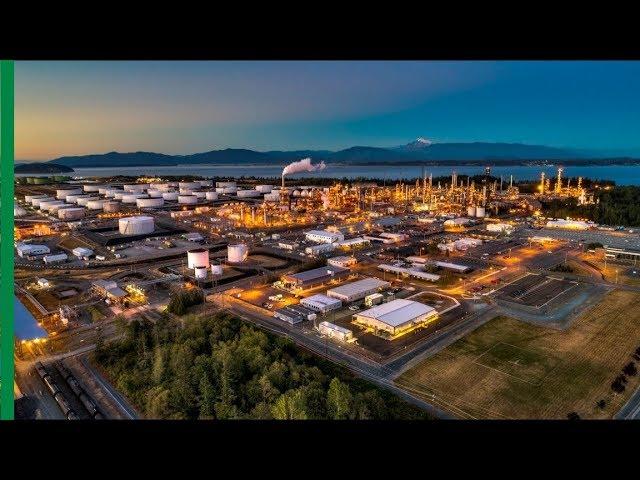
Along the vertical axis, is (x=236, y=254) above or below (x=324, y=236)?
below

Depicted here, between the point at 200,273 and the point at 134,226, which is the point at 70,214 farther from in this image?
the point at 200,273

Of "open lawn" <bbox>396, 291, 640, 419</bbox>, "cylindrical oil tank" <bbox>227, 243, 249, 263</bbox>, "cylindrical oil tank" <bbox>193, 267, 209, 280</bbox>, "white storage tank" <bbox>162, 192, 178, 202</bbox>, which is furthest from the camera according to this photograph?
"white storage tank" <bbox>162, 192, 178, 202</bbox>

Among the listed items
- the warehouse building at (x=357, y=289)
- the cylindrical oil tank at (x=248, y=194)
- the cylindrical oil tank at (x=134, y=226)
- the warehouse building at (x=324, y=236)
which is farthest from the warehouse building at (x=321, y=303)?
the cylindrical oil tank at (x=248, y=194)

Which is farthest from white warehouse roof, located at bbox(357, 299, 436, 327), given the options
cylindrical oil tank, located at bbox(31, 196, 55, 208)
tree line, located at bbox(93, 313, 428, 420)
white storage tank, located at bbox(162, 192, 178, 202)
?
cylindrical oil tank, located at bbox(31, 196, 55, 208)

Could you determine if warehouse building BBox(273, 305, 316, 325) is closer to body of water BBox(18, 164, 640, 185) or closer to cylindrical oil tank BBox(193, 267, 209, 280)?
cylindrical oil tank BBox(193, 267, 209, 280)

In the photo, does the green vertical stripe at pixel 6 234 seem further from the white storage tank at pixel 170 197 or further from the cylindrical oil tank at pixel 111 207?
the white storage tank at pixel 170 197

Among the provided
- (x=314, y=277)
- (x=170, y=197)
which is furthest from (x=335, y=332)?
(x=170, y=197)
